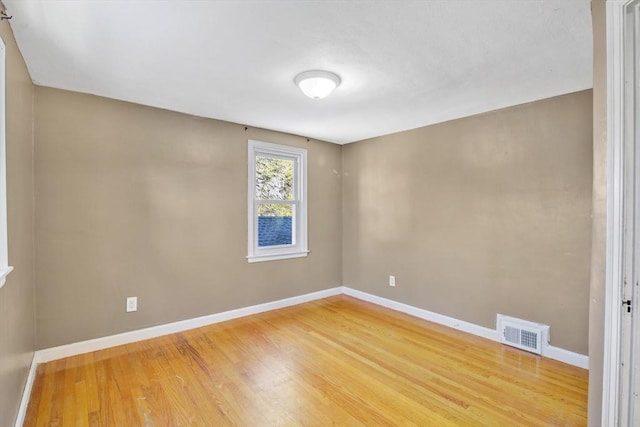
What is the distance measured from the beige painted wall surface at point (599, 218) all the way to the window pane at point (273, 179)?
316cm

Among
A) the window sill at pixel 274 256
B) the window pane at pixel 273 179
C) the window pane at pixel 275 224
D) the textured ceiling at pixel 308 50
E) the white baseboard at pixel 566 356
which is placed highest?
the textured ceiling at pixel 308 50

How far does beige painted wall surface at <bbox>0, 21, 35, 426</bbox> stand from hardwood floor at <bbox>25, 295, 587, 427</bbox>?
1.13 ft

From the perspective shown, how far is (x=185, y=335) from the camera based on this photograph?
119 inches

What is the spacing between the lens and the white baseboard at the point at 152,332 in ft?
8.25

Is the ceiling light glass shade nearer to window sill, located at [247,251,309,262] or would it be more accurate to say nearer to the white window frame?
the white window frame

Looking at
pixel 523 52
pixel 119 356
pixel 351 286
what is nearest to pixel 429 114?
pixel 523 52

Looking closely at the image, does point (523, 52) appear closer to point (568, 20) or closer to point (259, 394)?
point (568, 20)

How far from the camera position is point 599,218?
1.28 meters

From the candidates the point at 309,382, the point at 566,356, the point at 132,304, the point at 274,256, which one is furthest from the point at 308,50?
the point at 566,356

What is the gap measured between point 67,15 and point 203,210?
1.98 meters

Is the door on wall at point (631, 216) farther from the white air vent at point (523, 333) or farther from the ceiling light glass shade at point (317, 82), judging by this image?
the white air vent at point (523, 333)

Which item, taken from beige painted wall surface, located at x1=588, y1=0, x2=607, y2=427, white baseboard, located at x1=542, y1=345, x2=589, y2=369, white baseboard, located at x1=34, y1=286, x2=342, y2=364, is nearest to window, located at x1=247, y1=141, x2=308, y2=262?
white baseboard, located at x1=34, y1=286, x2=342, y2=364

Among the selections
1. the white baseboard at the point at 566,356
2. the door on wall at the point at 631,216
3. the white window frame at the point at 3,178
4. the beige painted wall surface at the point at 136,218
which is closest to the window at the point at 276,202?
the beige painted wall surface at the point at 136,218

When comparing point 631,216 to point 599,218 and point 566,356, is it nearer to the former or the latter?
point 599,218
